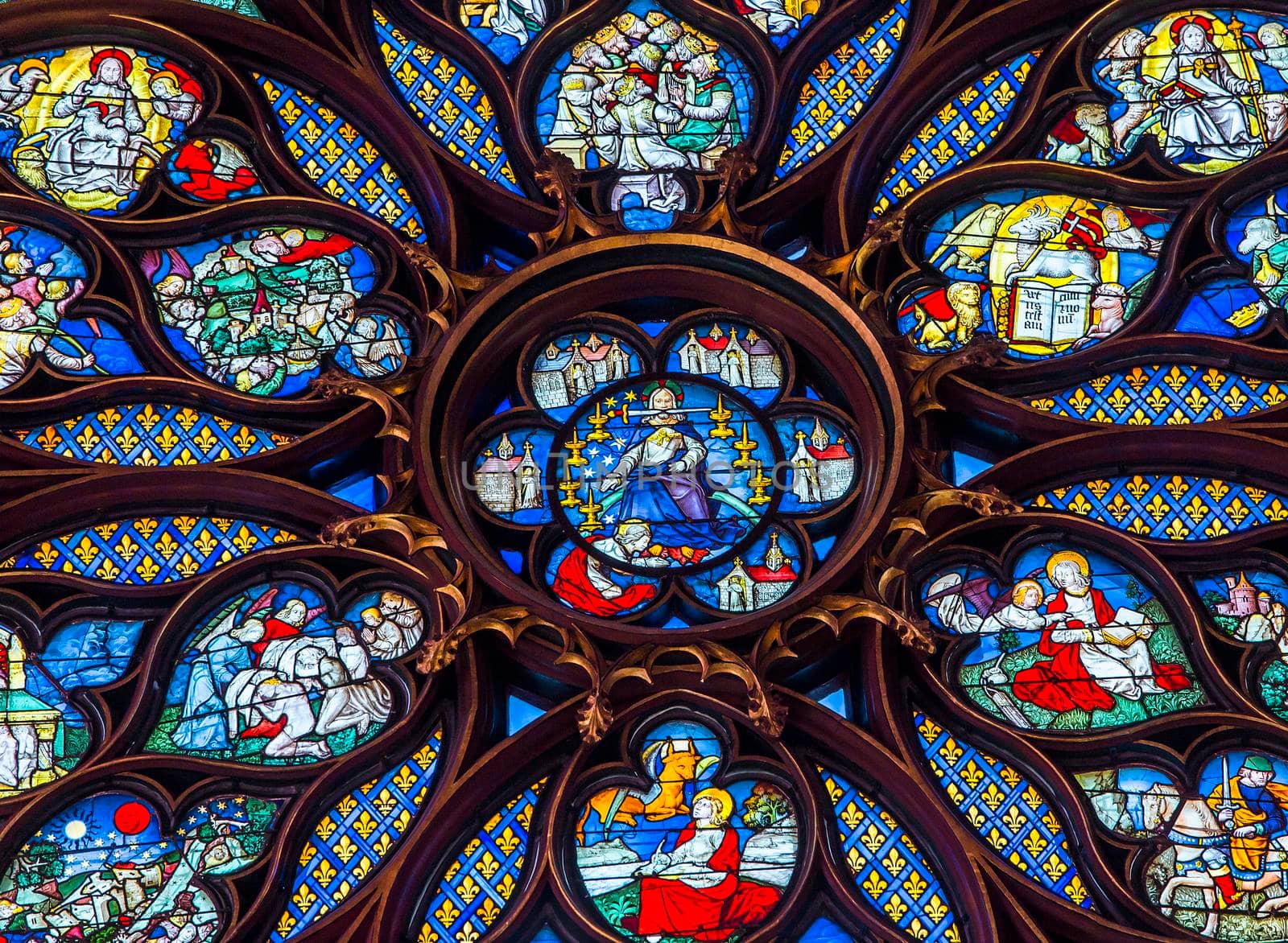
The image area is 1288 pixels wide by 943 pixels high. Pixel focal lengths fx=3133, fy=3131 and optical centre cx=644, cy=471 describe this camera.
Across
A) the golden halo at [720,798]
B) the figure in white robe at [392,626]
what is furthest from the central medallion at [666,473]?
the golden halo at [720,798]

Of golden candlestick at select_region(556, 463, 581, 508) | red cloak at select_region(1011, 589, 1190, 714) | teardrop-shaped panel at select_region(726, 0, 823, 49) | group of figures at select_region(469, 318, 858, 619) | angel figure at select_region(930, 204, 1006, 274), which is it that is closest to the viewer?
red cloak at select_region(1011, 589, 1190, 714)

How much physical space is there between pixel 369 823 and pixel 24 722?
5.11 ft

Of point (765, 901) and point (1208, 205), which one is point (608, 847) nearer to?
point (765, 901)

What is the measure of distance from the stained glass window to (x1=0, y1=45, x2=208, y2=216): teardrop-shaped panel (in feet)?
0.08

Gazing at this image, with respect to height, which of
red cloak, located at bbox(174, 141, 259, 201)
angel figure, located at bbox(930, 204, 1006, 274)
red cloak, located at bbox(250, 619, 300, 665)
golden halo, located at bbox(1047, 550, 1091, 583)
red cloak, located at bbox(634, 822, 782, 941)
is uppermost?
red cloak, located at bbox(174, 141, 259, 201)

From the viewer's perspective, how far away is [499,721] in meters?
13.3

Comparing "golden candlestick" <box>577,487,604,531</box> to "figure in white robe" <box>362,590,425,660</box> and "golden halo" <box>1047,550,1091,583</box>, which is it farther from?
"golden halo" <box>1047,550,1091,583</box>

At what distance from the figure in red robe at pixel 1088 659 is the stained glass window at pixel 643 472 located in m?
0.02

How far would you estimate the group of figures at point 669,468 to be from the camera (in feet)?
44.1

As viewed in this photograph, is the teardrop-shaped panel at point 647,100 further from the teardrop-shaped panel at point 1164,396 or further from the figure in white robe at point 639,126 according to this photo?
the teardrop-shaped panel at point 1164,396

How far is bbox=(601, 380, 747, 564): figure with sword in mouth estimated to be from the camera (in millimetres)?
13531

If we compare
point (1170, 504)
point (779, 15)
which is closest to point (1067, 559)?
point (1170, 504)

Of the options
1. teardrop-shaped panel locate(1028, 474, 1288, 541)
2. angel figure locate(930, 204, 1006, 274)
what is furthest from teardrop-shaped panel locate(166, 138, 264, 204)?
teardrop-shaped panel locate(1028, 474, 1288, 541)

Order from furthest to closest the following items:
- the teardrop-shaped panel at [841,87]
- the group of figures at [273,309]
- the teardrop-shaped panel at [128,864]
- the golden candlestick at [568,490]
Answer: the teardrop-shaped panel at [841,87] → the group of figures at [273,309] → the golden candlestick at [568,490] → the teardrop-shaped panel at [128,864]
